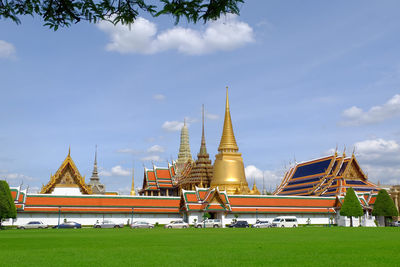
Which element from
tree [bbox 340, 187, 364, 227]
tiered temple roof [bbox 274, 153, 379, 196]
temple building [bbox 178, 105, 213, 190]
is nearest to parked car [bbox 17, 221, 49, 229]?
temple building [bbox 178, 105, 213, 190]

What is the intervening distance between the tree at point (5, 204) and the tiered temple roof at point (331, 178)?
46.7 meters

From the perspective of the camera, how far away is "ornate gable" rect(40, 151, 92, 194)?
63688 millimetres

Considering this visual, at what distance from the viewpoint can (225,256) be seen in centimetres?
1340

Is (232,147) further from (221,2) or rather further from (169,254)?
(221,2)

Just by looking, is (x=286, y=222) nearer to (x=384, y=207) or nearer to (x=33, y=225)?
(x=384, y=207)

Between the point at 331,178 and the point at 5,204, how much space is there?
49.7m

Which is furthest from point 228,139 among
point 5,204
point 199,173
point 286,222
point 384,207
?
point 5,204

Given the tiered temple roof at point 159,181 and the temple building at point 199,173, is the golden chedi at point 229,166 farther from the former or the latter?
the tiered temple roof at point 159,181

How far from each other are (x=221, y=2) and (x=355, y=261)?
887 centimetres

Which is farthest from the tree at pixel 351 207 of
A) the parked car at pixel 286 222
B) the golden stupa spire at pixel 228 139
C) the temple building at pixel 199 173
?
the temple building at pixel 199 173

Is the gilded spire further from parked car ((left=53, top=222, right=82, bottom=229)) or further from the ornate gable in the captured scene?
parked car ((left=53, top=222, right=82, bottom=229))

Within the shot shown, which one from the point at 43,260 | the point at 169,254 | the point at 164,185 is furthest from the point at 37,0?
the point at 164,185

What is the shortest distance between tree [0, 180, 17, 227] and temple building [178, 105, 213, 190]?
36.4m

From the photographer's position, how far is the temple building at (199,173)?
265ft
